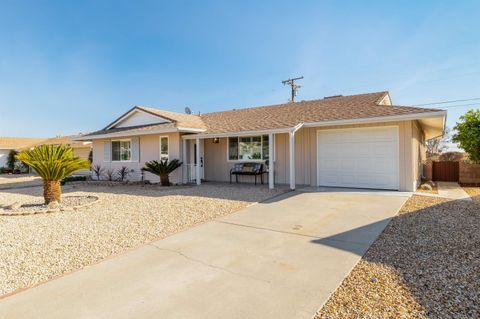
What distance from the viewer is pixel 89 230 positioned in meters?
5.16

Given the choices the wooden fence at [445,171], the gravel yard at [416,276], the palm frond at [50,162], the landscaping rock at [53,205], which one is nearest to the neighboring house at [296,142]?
the wooden fence at [445,171]

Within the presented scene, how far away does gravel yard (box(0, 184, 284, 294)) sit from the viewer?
11.5 ft

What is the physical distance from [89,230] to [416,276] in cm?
572

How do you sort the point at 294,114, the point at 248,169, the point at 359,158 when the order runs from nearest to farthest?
the point at 359,158 < the point at 248,169 < the point at 294,114

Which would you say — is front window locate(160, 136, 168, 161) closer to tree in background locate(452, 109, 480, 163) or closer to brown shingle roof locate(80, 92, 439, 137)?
brown shingle roof locate(80, 92, 439, 137)

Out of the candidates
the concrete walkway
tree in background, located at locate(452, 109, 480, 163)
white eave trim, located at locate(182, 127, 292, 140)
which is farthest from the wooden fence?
white eave trim, located at locate(182, 127, 292, 140)

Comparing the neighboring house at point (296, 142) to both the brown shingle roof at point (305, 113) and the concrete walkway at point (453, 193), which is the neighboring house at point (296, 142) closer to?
the brown shingle roof at point (305, 113)

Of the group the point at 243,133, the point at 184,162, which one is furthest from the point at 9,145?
the point at 243,133

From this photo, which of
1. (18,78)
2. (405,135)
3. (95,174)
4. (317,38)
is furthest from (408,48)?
(18,78)

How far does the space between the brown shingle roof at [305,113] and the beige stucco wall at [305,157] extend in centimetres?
50

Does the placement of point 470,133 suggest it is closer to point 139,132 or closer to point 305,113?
point 305,113

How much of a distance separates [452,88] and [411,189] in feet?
55.1

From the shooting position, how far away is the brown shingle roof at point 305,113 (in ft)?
31.0

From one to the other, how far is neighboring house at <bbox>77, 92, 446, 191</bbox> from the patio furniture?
39 centimetres
